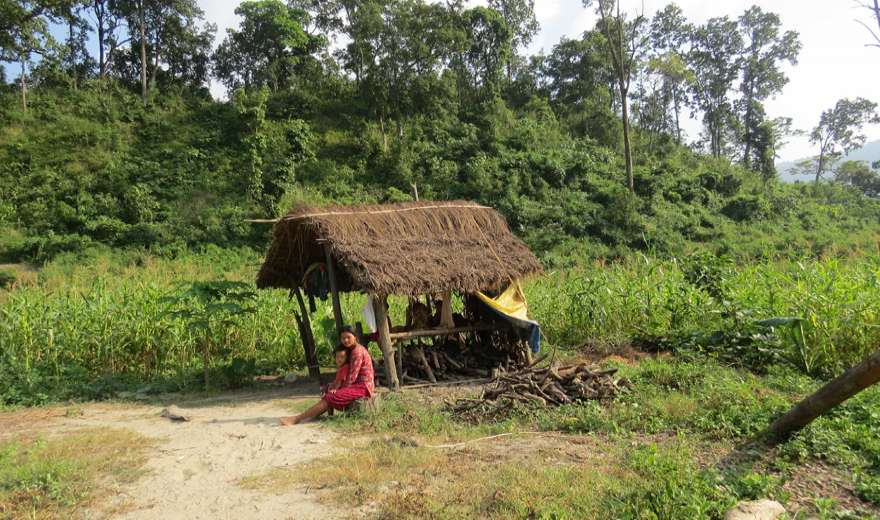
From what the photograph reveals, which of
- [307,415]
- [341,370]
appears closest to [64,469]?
[307,415]

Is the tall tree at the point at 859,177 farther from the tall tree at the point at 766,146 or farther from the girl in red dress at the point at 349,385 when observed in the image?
the girl in red dress at the point at 349,385

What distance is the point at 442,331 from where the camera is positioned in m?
7.68

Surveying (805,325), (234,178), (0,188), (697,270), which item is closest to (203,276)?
(234,178)

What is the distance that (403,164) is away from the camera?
81.7ft

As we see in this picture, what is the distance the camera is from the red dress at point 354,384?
6.08m

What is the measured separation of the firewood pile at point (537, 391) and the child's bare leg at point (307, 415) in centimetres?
134

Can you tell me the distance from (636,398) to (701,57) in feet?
117

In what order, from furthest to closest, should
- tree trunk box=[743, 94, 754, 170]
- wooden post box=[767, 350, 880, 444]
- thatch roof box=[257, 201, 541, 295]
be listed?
tree trunk box=[743, 94, 754, 170] → thatch roof box=[257, 201, 541, 295] → wooden post box=[767, 350, 880, 444]

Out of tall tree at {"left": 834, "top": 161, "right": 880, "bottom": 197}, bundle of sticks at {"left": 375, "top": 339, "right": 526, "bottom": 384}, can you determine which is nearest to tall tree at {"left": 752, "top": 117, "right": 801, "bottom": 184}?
tall tree at {"left": 834, "top": 161, "right": 880, "bottom": 197}

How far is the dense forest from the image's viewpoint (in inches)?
834

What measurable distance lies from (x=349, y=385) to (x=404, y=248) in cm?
198

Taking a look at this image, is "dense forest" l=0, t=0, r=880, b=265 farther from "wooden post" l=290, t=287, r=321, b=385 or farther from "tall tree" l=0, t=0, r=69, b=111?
"wooden post" l=290, t=287, r=321, b=385

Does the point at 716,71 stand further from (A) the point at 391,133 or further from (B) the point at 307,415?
(B) the point at 307,415

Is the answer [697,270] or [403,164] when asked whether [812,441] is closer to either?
[697,270]
